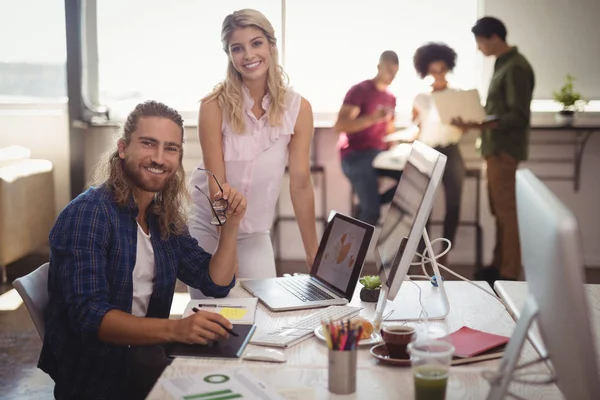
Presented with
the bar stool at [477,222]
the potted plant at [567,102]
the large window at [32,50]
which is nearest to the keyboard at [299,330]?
the bar stool at [477,222]

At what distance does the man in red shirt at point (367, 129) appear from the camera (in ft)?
15.4

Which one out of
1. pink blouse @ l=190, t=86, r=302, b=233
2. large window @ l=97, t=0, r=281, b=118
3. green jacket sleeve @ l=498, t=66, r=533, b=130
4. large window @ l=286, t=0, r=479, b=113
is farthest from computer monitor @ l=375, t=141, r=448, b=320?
large window @ l=97, t=0, r=281, b=118

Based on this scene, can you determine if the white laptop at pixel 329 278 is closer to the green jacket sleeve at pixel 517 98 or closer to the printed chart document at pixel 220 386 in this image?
the printed chart document at pixel 220 386

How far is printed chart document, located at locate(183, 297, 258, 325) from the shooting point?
6.30 feet

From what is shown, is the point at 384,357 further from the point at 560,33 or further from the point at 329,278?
the point at 560,33

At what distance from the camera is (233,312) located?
1972 mm

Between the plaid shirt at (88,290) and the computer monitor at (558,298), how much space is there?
961 mm

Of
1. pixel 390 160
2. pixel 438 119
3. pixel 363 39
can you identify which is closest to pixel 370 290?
pixel 390 160

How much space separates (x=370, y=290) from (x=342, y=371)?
670 mm

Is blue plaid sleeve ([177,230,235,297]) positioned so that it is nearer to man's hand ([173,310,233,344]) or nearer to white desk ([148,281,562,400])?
white desk ([148,281,562,400])

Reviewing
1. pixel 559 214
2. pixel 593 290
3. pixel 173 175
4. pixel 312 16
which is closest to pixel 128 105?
pixel 312 16

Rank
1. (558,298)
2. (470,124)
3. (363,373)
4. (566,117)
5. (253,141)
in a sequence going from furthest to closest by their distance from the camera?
(566,117) < (470,124) < (253,141) < (363,373) < (558,298)

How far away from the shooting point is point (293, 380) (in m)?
1.52

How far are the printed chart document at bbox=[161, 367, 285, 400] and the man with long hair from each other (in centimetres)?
20
